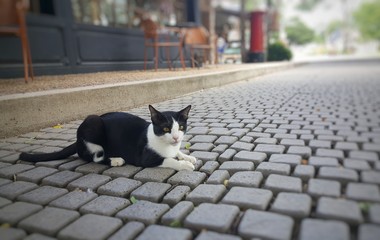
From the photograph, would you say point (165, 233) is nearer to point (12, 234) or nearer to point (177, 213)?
point (177, 213)

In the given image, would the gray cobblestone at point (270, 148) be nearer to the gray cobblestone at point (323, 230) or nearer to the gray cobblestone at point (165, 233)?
the gray cobblestone at point (323, 230)

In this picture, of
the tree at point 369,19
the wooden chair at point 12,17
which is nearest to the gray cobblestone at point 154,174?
the wooden chair at point 12,17

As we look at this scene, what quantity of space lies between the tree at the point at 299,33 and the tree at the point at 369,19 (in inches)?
387

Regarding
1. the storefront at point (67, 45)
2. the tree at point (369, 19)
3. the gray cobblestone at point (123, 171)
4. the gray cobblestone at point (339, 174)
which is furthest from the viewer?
the tree at point (369, 19)

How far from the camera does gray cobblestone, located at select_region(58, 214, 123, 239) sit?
1.60 metres

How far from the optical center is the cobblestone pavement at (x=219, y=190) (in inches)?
63.4

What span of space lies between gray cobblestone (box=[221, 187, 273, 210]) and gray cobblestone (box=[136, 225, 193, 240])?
1.31 ft

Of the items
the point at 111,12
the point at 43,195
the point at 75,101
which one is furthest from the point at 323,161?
the point at 111,12

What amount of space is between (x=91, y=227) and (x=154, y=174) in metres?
0.79

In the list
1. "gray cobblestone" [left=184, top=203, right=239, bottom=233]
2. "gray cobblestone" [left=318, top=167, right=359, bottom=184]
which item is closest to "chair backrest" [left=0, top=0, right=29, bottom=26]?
"gray cobblestone" [left=184, top=203, right=239, bottom=233]

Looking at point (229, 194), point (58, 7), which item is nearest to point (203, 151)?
point (229, 194)

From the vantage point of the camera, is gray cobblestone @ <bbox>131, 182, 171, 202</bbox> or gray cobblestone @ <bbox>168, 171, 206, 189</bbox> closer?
gray cobblestone @ <bbox>131, 182, 171, 202</bbox>

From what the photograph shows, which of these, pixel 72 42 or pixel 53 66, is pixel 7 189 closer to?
pixel 53 66

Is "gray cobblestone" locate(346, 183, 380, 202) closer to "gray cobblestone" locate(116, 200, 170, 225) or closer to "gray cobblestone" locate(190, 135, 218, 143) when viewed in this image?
"gray cobblestone" locate(116, 200, 170, 225)
